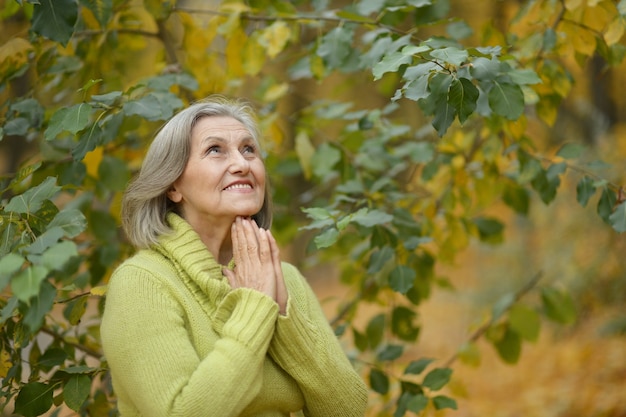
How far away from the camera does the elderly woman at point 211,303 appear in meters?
1.85

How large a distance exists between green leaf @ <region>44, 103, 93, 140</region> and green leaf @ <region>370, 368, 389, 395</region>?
1657 millimetres

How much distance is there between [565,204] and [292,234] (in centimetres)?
372

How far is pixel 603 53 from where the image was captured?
2709 mm

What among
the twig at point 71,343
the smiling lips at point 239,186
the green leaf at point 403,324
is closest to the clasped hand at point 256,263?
the smiling lips at point 239,186

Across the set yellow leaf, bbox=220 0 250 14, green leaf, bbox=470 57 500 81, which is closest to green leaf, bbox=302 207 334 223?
green leaf, bbox=470 57 500 81

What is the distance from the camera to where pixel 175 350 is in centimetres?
187

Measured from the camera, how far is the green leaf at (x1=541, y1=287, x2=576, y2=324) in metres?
3.17

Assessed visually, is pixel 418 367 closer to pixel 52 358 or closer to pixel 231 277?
pixel 231 277

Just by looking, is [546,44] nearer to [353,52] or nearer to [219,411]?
[353,52]

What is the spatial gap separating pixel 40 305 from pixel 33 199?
38 cm

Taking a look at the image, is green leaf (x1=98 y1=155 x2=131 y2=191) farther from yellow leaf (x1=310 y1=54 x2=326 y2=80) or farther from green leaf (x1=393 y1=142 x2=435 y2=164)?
green leaf (x1=393 y1=142 x2=435 y2=164)

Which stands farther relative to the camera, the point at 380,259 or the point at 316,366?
the point at 380,259

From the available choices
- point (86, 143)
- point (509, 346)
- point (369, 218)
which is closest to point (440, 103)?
point (369, 218)

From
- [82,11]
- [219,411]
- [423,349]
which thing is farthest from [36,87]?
[423,349]
